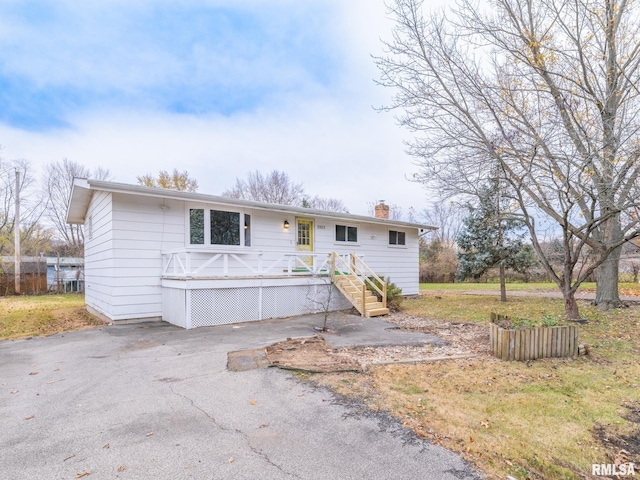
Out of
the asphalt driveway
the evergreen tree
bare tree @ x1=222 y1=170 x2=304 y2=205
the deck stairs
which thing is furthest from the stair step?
bare tree @ x1=222 y1=170 x2=304 y2=205

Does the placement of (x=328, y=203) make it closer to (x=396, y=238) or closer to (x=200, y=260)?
(x=396, y=238)

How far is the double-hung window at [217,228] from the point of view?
960 cm

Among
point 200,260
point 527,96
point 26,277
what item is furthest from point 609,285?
point 26,277

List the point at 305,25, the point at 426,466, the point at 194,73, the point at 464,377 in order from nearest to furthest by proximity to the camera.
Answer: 1. the point at 426,466
2. the point at 464,377
3. the point at 305,25
4. the point at 194,73

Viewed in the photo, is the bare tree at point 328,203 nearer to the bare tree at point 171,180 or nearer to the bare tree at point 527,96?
the bare tree at point 171,180

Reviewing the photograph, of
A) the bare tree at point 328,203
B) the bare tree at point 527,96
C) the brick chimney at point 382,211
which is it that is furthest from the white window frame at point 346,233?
the bare tree at point 328,203

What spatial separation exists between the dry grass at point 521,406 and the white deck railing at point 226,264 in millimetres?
5022

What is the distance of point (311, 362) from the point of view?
17.1 ft

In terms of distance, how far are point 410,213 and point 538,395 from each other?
1571 inches

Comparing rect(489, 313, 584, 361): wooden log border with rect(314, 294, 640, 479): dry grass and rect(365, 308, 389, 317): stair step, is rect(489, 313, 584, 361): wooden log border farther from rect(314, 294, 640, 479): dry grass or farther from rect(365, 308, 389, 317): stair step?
rect(365, 308, 389, 317): stair step

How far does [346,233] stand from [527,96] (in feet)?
23.9

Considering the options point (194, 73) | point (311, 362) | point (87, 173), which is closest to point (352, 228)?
point (311, 362)

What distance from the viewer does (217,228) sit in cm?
989

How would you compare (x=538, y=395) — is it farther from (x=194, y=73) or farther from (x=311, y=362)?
(x=194, y=73)
